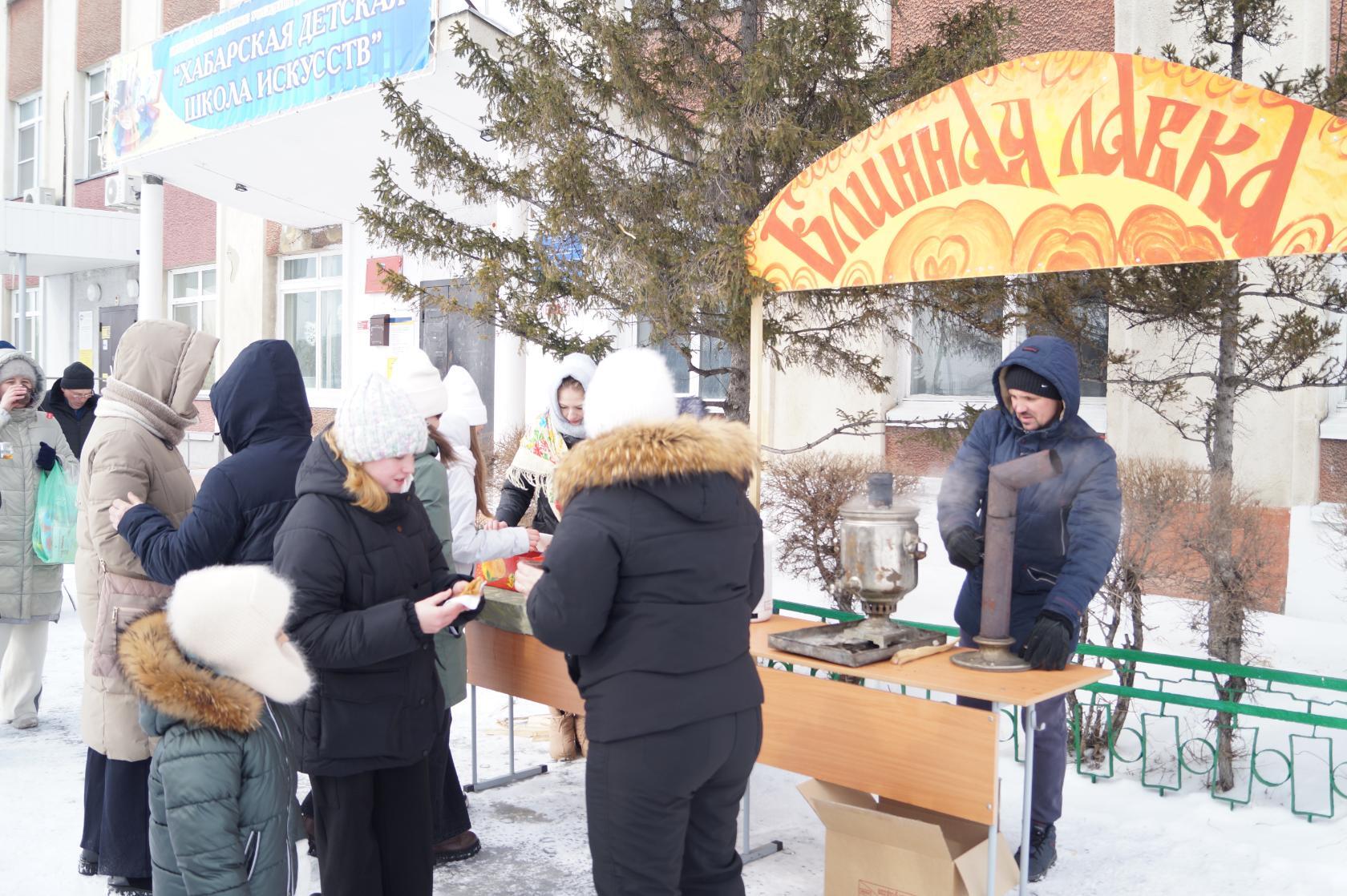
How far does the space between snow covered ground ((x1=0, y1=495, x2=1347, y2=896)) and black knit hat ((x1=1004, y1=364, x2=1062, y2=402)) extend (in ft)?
5.37

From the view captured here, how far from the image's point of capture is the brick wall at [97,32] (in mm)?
19188

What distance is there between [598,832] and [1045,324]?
3.83 meters

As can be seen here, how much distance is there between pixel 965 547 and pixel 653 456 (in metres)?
1.42

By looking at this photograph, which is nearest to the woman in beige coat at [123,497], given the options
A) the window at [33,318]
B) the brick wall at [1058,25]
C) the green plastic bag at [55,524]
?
the green plastic bag at [55,524]

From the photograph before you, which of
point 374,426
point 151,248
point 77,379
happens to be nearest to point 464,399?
point 374,426

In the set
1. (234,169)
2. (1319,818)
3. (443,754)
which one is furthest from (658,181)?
(234,169)

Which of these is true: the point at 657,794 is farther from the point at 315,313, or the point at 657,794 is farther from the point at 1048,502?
the point at 315,313

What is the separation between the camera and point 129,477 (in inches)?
134

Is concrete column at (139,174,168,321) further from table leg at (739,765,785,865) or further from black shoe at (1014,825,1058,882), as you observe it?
black shoe at (1014,825,1058,882)

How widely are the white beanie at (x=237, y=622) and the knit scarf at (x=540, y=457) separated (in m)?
2.31

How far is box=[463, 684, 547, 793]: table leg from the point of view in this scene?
4.62 meters

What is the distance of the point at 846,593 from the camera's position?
596 cm

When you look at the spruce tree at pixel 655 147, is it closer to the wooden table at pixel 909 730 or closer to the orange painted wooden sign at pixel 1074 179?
the orange painted wooden sign at pixel 1074 179

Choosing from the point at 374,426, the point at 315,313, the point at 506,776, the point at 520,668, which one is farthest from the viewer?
the point at 315,313
